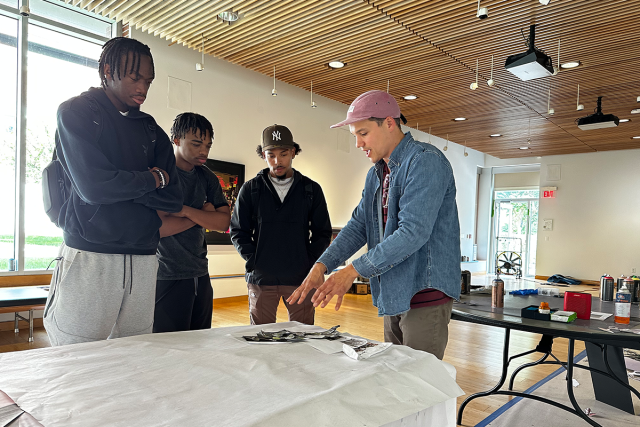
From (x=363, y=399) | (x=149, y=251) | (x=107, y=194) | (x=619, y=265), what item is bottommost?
(x=619, y=265)

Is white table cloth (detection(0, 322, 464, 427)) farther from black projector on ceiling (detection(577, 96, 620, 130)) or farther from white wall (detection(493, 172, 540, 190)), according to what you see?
white wall (detection(493, 172, 540, 190))

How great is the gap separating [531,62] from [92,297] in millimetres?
4525

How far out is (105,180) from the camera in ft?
4.29

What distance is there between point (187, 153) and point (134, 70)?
0.66 meters

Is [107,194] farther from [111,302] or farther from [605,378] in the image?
[605,378]

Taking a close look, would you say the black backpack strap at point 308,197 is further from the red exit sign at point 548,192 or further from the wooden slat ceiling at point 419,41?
the red exit sign at point 548,192

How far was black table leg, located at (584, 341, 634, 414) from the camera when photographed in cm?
273

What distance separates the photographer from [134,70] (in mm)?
1449

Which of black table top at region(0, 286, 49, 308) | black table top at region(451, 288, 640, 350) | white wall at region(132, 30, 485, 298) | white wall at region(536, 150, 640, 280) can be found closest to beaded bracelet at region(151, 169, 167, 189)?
black table top at region(451, 288, 640, 350)

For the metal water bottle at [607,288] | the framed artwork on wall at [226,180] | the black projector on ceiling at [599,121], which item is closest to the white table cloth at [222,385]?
the metal water bottle at [607,288]

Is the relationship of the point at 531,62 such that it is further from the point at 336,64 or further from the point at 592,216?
the point at 592,216

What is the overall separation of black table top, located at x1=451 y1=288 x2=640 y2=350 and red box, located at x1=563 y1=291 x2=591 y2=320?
68mm

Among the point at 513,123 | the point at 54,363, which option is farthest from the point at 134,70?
the point at 513,123

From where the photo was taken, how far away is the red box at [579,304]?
7.27ft
